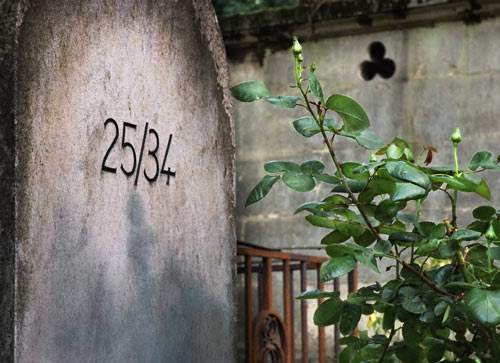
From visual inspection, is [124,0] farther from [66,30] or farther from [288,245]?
[288,245]

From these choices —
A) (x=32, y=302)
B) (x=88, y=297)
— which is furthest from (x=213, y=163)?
(x=32, y=302)

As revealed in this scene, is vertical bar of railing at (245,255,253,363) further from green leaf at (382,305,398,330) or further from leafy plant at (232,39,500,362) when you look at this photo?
green leaf at (382,305,398,330)

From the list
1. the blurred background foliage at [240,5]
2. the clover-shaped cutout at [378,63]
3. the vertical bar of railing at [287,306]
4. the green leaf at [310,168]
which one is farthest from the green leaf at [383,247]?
the blurred background foliage at [240,5]

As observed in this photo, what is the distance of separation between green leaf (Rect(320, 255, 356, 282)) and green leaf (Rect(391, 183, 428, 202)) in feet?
0.57

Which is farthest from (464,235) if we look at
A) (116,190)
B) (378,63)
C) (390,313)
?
(378,63)

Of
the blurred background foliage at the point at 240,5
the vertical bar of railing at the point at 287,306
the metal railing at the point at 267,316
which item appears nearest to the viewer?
the metal railing at the point at 267,316

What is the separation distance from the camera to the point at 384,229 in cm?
217

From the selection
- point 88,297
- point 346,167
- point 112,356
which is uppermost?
point 346,167

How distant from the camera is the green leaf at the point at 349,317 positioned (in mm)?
2031

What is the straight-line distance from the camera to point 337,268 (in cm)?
188

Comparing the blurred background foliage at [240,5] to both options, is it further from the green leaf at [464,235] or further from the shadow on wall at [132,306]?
the green leaf at [464,235]

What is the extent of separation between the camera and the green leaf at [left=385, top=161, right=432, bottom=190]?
1.81 meters

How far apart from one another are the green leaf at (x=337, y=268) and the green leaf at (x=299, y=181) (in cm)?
17

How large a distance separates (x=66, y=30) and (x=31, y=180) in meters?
0.44
